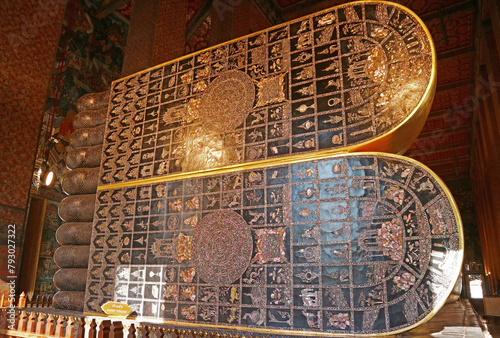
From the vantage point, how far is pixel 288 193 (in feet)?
13.8

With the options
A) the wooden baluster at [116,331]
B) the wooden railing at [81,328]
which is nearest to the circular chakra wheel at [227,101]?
the wooden railing at [81,328]

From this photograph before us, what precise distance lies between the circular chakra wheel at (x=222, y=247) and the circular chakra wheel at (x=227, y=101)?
119 cm

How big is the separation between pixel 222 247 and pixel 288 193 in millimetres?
1046

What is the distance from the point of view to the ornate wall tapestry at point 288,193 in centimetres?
356

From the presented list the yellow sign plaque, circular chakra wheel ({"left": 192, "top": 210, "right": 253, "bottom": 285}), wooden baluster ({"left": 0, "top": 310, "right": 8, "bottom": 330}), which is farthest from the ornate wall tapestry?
wooden baluster ({"left": 0, "top": 310, "right": 8, "bottom": 330})

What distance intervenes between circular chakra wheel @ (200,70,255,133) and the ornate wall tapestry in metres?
0.02

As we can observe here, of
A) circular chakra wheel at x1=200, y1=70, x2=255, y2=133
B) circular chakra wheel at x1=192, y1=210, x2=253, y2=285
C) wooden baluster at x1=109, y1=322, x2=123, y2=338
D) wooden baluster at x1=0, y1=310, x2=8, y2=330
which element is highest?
circular chakra wheel at x1=200, y1=70, x2=255, y2=133

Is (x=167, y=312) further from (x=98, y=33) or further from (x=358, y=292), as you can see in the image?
(x=98, y=33)

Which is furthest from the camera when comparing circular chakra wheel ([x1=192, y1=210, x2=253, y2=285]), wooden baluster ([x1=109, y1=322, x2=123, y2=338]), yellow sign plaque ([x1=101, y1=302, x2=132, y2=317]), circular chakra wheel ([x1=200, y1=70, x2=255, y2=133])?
circular chakra wheel ([x1=200, y1=70, x2=255, y2=133])

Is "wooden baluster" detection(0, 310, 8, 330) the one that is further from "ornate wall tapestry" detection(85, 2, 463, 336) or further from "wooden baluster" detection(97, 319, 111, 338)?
"wooden baluster" detection(97, 319, 111, 338)

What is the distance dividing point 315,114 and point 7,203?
4.86 m

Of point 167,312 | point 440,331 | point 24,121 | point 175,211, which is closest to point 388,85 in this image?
point 440,331

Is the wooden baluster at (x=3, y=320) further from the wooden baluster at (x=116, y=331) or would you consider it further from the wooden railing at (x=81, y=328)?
the wooden baluster at (x=116, y=331)

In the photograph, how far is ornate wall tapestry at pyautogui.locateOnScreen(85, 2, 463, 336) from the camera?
3.56 m
